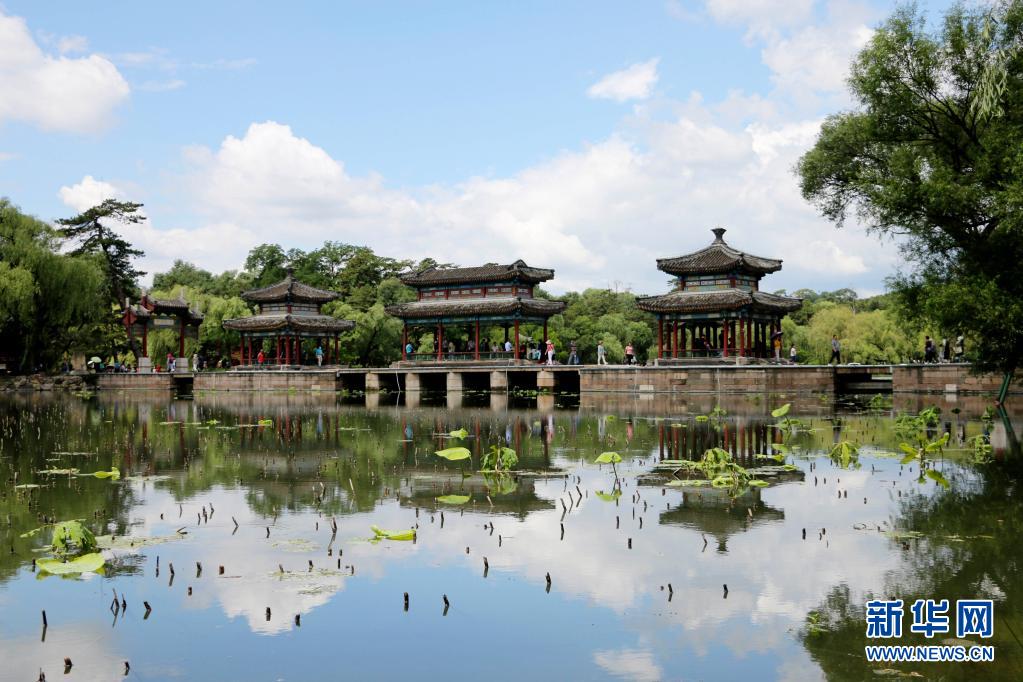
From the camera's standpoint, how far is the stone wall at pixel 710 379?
3503cm

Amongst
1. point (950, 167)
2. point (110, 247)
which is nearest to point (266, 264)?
point (110, 247)

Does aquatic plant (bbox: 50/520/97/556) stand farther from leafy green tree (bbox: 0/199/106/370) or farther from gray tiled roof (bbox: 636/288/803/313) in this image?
leafy green tree (bbox: 0/199/106/370)

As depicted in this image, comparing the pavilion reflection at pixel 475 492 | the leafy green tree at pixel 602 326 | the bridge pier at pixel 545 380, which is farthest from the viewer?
the leafy green tree at pixel 602 326

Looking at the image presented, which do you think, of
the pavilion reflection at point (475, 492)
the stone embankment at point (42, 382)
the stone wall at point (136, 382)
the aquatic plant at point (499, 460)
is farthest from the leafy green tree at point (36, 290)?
→ the pavilion reflection at point (475, 492)

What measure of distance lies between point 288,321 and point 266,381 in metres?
5.42

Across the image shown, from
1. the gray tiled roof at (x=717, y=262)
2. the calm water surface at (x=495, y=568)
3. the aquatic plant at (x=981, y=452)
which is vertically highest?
the gray tiled roof at (x=717, y=262)

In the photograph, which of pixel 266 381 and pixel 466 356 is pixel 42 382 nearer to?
pixel 266 381

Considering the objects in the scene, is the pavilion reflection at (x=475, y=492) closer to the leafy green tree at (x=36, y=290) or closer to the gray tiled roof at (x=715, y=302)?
the gray tiled roof at (x=715, y=302)

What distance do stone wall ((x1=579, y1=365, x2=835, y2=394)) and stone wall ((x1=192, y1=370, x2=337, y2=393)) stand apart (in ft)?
45.7

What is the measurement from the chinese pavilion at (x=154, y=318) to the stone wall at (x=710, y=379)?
26804mm

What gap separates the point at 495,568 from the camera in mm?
7402

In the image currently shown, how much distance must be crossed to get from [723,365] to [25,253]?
3185 centimetres

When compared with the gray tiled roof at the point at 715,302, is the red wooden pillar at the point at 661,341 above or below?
below

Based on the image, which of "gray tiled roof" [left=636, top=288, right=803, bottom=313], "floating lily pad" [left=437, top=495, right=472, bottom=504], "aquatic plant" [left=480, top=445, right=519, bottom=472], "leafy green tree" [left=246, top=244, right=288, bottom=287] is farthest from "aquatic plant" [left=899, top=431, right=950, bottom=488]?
"leafy green tree" [left=246, top=244, right=288, bottom=287]
